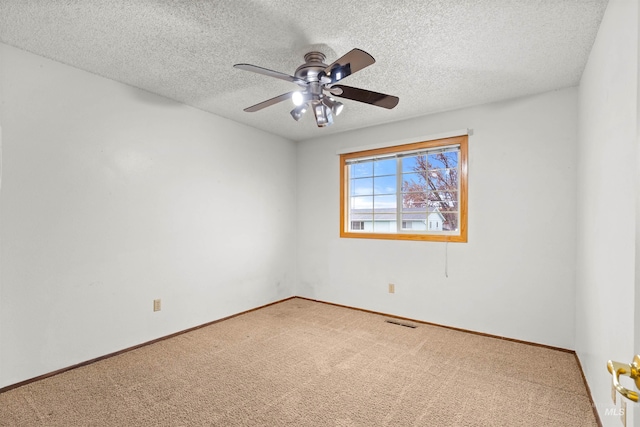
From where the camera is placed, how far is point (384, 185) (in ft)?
13.2

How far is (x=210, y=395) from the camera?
6.80ft

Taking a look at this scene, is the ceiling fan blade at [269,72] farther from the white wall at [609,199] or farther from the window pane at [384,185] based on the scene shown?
the window pane at [384,185]

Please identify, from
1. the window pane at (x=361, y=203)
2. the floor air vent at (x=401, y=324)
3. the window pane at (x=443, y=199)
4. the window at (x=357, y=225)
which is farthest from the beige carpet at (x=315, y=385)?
the window pane at (x=361, y=203)

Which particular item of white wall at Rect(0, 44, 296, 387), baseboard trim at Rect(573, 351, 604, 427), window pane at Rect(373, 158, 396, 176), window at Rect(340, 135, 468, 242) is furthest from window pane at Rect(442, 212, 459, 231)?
white wall at Rect(0, 44, 296, 387)

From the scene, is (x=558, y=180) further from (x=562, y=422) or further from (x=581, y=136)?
(x=562, y=422)

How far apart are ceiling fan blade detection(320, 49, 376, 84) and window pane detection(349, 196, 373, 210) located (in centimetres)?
242

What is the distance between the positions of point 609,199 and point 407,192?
7.46 ft

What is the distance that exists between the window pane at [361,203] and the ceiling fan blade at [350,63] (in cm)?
242

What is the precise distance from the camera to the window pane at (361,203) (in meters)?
4.14

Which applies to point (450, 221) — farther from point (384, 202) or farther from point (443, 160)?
point (384, 202)

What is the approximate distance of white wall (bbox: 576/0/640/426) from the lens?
1.27m

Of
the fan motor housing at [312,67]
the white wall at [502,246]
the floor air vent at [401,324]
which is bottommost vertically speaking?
the floor air vent at [401,324]

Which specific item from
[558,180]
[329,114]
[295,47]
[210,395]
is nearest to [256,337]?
[210,395]

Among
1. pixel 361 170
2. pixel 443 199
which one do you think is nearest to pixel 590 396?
pixel 443 199
